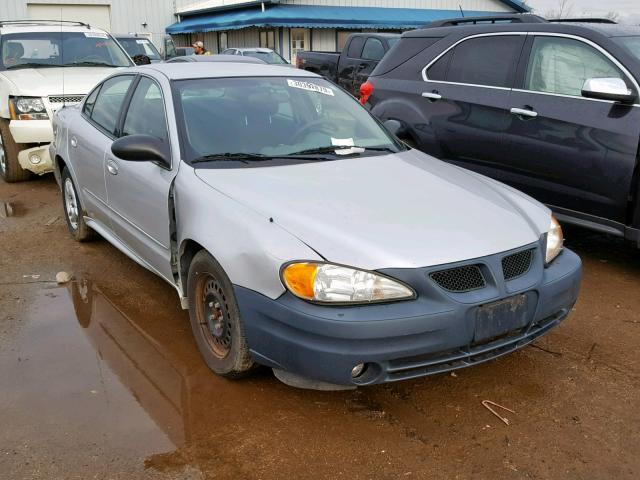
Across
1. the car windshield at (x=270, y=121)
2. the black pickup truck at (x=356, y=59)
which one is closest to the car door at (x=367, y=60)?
the black pickup truck at (x=356, y=59)

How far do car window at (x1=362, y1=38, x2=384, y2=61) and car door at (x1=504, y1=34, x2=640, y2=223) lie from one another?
887 centimetres

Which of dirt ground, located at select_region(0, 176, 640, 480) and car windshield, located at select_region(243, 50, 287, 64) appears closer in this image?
dirt ground, located at select_region(0, 176, 640, 480)

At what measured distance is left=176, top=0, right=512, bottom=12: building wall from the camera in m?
28.9

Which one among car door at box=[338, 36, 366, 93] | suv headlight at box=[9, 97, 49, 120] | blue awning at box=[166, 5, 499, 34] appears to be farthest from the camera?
blue awning at box=[166, 5, 499, 34]

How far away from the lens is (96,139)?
483 cm

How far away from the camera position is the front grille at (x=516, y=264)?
3.04 metres

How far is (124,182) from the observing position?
4246mm

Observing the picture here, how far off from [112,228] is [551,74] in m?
3.65

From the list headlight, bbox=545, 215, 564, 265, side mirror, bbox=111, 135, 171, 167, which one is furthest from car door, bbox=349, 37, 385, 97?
headlight, bbox=545, 215, 564, 265

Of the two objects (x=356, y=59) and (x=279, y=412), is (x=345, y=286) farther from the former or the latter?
(x=356, y=59)

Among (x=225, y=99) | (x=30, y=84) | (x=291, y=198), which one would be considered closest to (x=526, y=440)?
(x=291, y=198)

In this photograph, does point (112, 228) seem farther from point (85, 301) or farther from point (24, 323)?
point (24, 323)

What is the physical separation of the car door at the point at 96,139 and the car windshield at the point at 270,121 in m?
0.95

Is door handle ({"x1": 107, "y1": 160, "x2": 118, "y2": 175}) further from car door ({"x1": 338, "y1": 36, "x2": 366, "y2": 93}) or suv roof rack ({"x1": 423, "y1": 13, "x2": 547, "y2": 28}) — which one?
car door ({"x1": 338, "y1": 36, "x2": 366, "y2": 93})
